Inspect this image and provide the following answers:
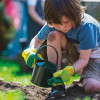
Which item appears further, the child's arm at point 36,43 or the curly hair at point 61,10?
the child's arm at point 36,43

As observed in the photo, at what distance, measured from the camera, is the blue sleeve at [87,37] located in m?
2.35

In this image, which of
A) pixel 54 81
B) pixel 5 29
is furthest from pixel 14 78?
pixel 5 29

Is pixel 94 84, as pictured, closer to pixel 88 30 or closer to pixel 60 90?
pixel 60 90

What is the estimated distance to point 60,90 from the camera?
233cm

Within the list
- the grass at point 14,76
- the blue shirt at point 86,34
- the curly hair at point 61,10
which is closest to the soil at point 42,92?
the grass at point 14,76

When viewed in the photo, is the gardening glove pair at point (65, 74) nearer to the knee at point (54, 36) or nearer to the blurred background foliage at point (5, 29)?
Result: the knee at point (54, 36)

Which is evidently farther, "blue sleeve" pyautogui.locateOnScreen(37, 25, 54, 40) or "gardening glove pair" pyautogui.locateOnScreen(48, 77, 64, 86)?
"blue sleeve" pyautogui.locateOnScreen(37, 25, 54, 40)

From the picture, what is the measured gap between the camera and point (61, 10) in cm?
223

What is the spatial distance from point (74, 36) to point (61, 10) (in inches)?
15.1

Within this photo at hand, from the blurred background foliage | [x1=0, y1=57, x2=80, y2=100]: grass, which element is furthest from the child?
the blurred background foliage

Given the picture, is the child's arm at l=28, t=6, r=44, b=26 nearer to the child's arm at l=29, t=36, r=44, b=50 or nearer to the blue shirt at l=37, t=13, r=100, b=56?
the child's arm at l=29, t=36, r=44, b=50

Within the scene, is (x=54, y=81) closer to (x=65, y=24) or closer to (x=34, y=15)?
(x=65, y=24)

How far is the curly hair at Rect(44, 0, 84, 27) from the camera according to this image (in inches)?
88.0

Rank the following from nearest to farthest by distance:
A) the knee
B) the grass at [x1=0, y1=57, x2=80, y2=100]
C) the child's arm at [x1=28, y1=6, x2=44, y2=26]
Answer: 1. the grass at [x1=0, y1=57, x2=80, y2=100]
2. the knee
3. the child's arm at [x1=28, y1=6, x2=44, y2=26]
